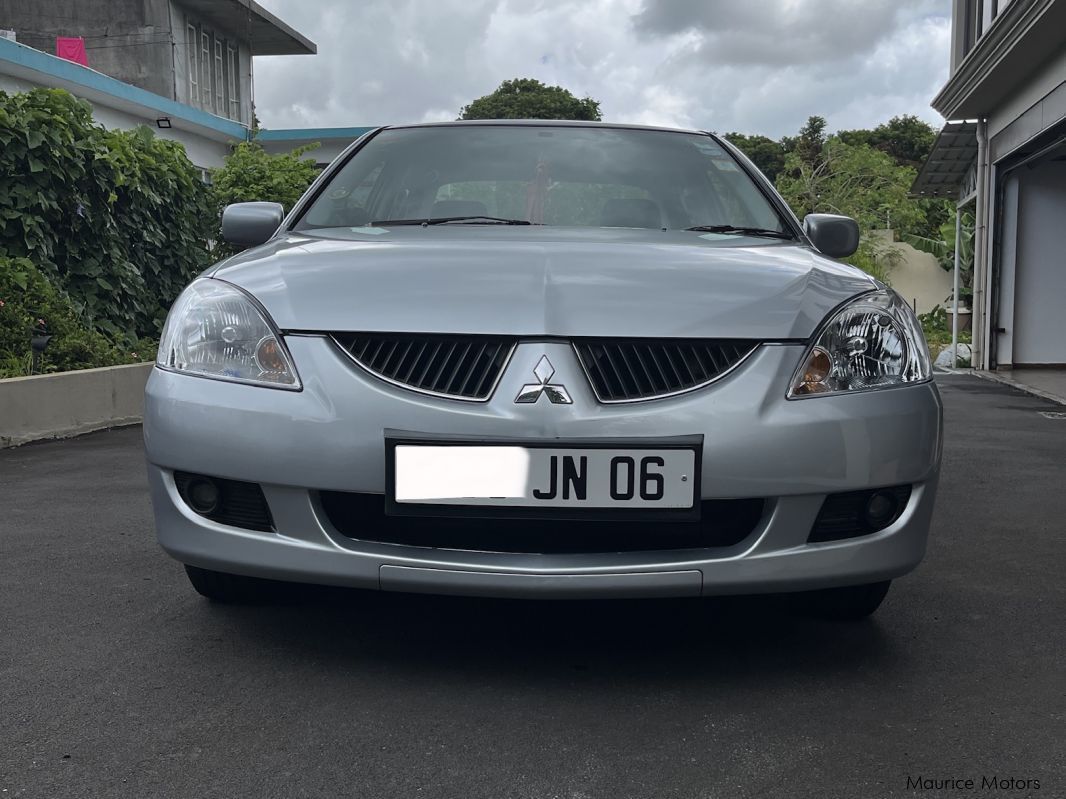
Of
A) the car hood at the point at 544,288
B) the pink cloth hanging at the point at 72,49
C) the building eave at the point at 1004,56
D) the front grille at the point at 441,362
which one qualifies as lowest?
the front grille at the point at 441,362

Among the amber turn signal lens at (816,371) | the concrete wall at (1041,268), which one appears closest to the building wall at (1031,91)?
the concrete wall at (1041,268)

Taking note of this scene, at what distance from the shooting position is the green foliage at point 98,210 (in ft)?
26.6

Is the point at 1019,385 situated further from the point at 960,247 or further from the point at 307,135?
the point at 307,135

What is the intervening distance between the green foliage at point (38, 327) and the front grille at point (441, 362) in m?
5.67

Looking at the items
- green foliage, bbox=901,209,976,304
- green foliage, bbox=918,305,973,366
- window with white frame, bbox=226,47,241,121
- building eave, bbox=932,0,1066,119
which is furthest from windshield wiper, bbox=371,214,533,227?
window with white frame, bbox=226,47,241,121

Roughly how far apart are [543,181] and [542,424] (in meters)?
1.50

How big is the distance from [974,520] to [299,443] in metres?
3.11

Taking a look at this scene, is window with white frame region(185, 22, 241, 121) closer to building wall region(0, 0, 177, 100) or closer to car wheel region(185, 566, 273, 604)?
building wall region(0, 0, 177, 100)

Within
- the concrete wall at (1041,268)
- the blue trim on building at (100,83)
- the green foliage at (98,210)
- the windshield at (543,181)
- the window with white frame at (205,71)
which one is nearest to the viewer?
the windshield at (543,181)

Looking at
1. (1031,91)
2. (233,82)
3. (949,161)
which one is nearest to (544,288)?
(1031,91)

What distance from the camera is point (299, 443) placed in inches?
94.3

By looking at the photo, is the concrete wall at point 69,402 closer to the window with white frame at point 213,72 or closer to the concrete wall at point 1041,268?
the concrete wall at point 1041,268

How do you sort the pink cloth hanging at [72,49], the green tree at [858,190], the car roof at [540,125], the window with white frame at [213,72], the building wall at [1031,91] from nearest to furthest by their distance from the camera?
the car roof at [540,125] < the building wall at [1031,91] < the pink cloth hanging at [72,49] < the window with white frame at [213,72] < the green tree at [858,190]

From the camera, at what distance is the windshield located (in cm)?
350
